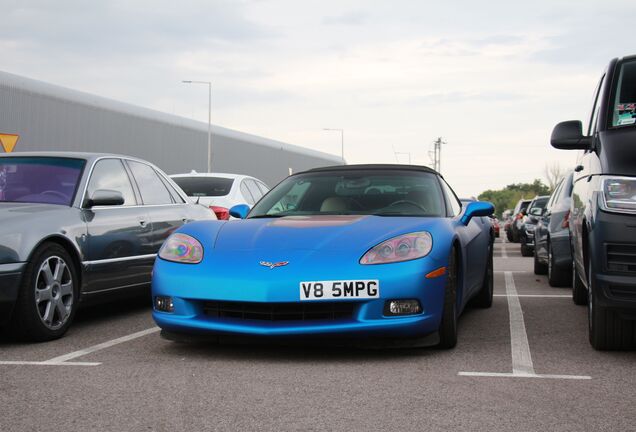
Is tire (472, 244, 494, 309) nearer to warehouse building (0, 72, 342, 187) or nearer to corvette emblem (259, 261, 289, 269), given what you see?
corvette emblem (259, 261, 289, 269)

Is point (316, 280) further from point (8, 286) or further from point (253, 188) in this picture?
point (253, 188)

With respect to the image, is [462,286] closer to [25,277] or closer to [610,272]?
[610,272]

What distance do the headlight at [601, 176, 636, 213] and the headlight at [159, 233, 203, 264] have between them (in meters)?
2.46

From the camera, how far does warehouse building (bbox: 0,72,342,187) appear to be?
32.2m

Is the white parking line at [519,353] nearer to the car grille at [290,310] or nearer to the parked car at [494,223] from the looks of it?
the car grille at [290,310]

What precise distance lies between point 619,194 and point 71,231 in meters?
3.78

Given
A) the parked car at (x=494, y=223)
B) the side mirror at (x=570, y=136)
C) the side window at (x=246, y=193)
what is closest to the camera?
the side mirror at (x=570, y=136)

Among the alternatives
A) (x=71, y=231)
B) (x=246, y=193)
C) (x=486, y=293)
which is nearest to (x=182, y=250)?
(x=71, y=231)

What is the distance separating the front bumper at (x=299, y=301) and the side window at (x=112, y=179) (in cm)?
205

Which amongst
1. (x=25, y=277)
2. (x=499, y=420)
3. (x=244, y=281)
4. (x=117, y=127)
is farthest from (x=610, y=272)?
(x=117, y=127)

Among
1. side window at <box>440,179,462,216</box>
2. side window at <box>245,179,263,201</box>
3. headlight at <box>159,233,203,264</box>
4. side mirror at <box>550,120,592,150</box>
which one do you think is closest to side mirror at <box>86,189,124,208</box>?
headlight at <box>159,233,203,264</box>

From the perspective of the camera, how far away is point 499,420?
3.99m

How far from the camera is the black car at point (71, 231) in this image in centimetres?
607

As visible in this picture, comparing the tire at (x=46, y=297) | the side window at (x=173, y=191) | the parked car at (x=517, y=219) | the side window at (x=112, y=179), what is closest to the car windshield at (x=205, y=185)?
the side window at (x=173, y=191)
